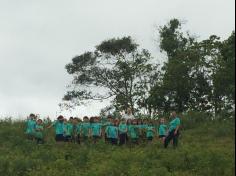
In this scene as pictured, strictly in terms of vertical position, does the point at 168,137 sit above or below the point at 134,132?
below

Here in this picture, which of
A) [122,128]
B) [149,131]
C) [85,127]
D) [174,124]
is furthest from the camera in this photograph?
Result: [85,127]

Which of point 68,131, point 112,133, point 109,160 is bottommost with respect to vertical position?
point 109,160

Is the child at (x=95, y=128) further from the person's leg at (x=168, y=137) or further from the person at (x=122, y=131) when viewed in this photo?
the person's leg at (x=168, y=137)

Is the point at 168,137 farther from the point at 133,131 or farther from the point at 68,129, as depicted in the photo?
the point at 68,129

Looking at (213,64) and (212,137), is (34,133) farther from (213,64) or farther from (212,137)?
(213,64)

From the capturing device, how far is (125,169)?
67.4 ft

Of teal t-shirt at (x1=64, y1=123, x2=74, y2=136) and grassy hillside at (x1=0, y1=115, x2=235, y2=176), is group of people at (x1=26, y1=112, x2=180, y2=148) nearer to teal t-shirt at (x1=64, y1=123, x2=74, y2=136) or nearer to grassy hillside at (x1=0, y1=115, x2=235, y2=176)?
teal t-shirt at (x1=64, y1=123, x2=74, y2=136)

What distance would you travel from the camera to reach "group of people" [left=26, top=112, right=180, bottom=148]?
1057 inches

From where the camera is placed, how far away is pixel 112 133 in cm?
2688

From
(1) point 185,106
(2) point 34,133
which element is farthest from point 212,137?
(1) point 185,106

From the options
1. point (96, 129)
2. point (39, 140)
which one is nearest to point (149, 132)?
point (96, 129)

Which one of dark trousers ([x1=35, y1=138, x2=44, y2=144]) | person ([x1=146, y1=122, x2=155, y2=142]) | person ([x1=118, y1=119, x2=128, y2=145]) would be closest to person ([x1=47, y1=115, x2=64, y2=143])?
dark trousers ([x1=35, y1=138, x2=44, y2=144])

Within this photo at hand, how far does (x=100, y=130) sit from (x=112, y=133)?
1.02 m

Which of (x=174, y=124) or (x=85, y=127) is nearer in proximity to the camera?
(x=174, y=124)
